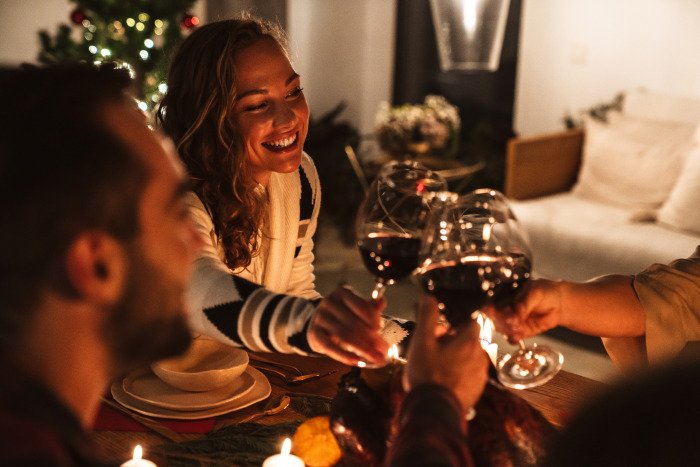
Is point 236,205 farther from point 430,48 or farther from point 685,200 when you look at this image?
point 430,48

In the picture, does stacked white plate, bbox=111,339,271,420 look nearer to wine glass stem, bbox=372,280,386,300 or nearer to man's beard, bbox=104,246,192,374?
wine glass stem, bbox=372,280,386,300

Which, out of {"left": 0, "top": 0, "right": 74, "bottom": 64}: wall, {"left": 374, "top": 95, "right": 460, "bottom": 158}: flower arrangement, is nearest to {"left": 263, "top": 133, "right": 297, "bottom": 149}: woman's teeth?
{"left": 374, "top": 95, "right": 460, "bottom": 158}: flower arrangement

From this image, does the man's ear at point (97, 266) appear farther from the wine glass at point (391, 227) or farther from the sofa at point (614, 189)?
the sofa at point (614, 189)

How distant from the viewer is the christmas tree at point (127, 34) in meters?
3.87

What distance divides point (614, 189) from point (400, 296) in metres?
1.25

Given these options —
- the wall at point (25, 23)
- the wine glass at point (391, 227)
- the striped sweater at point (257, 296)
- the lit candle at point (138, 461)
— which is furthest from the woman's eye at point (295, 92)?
the wall at point (25, 23)

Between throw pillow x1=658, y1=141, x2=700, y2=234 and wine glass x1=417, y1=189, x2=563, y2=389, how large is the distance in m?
2.93

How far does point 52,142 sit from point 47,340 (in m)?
0.20

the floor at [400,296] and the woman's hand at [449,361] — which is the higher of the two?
the woman's hand at [449,361]

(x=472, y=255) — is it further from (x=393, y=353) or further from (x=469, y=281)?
(x=393, y=353)

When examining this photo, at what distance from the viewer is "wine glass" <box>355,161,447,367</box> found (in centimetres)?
119

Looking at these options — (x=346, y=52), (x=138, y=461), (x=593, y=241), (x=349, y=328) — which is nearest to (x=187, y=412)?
(x=138, y=461)

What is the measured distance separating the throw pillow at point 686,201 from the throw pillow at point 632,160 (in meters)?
0.12

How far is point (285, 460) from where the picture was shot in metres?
1.17
